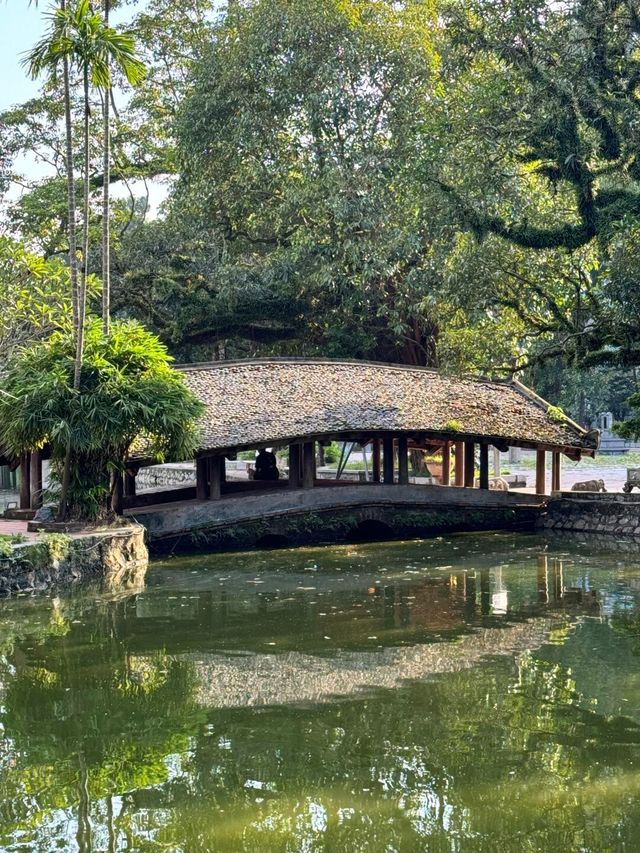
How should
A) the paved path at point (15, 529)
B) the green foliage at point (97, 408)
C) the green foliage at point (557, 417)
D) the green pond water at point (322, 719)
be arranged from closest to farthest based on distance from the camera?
the green pond water at point (322, 719) → the paved path at point (15, 529) → the green foliage at point (97, 408) → the green foliage at point (557, 417)

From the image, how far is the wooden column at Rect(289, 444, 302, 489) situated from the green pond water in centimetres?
637

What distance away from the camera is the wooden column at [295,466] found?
69.8 feet

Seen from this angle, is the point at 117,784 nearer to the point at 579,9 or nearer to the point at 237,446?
the point at 237,446

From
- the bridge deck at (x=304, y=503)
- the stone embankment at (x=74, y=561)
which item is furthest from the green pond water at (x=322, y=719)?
the bridge deck at (x=304, y=503)

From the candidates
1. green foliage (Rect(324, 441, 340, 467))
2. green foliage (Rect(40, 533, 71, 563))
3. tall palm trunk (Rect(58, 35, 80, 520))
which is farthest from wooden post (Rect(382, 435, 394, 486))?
green foliage (Rect(324, 441, 340, 467))

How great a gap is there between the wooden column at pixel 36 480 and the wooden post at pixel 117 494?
151 cm

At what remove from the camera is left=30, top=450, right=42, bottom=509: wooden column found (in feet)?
63.8

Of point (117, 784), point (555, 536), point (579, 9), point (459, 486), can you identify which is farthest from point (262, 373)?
point (117, 784)

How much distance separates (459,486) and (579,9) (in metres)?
11.0

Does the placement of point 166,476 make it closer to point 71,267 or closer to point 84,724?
point 71,267

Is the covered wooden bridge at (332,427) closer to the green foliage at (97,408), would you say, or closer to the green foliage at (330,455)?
the green foliage at (97,408)

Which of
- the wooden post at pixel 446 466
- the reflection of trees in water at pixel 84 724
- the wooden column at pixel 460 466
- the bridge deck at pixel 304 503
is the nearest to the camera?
the reflection of trees in water at pixel 84 724

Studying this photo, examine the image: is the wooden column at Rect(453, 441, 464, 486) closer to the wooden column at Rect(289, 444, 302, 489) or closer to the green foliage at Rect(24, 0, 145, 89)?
the wooden column at Rect(289, 444, 302, 489)

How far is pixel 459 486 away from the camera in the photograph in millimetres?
23734
